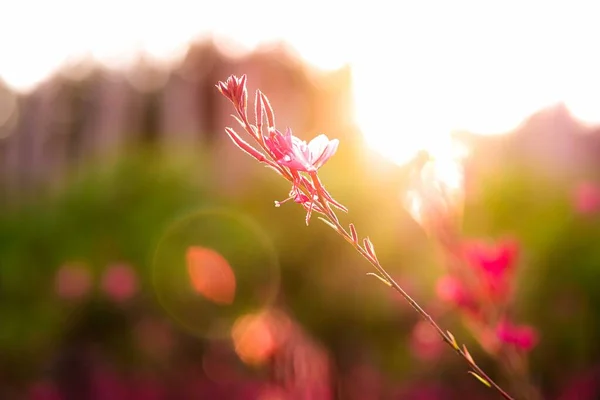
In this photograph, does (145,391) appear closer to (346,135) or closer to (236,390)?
(236,390)

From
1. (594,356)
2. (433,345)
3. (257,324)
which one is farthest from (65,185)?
(594,356)

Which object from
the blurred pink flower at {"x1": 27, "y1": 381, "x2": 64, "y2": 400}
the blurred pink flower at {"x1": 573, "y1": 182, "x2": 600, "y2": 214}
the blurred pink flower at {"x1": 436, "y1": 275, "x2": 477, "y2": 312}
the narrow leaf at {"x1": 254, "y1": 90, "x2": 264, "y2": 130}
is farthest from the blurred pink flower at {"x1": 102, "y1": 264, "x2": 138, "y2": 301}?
the narrow leaf at {"x1": 254, "y1": 90, "x2": 264, "y2": 130}

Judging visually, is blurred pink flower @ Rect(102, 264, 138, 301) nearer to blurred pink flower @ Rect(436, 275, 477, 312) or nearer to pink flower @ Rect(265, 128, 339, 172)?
blurred pink flower @ Rect(436, 275, 477, 312)

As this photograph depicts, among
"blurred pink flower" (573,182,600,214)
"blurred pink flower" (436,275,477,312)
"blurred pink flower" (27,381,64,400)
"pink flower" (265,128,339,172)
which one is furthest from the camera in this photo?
"blurred pink flower" (27,381,64,400)

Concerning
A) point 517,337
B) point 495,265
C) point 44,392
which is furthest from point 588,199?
point 44,392

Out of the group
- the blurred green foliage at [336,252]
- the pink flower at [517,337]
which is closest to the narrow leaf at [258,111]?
the pink flower at [517,337]

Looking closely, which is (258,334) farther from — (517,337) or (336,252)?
(517,337)

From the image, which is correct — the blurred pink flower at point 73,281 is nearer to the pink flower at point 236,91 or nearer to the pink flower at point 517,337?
the pink flower at point 517,337
